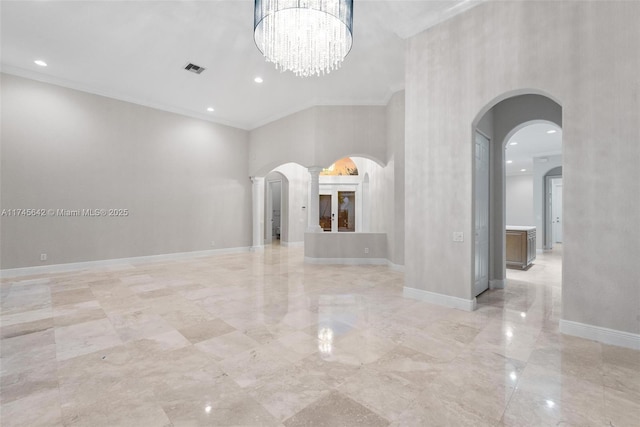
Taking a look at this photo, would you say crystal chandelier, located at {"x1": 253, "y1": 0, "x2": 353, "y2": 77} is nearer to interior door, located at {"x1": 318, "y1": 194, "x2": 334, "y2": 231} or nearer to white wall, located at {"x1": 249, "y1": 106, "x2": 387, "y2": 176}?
white wall, located at {"x1": 249, "y1": 106, "x2": 387, "y2": 176}

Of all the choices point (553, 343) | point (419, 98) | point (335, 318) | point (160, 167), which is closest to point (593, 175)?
point (553, 343)

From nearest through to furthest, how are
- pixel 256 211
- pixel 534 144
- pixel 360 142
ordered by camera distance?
pixel 360 142, pixel 534 144, pixel 256 211

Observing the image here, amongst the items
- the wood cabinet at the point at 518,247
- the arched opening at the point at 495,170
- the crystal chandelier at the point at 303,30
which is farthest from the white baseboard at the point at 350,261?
the crystal chandelier at the point at 303,30

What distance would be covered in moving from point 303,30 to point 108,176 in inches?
248

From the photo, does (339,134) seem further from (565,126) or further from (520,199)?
(520,199)

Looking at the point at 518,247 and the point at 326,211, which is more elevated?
the point at 326,211

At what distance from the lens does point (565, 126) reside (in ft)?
10.5

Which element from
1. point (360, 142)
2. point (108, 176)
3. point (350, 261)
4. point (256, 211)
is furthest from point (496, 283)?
point (108, 176)

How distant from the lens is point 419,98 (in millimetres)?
4371

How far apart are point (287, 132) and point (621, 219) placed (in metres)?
7.28

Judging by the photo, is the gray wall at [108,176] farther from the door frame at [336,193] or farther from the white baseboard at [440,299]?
the white baseboard at [440,299]

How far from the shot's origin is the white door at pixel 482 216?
4637mm

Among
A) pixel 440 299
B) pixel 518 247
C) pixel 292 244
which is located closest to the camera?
pixel 440 299

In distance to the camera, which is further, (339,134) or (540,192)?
(540,192)
